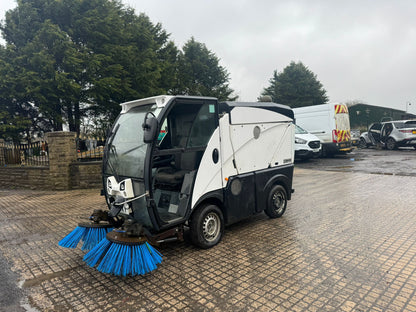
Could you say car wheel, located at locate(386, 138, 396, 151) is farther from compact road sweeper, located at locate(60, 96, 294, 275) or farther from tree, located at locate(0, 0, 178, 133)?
compact road sweeper, located at locate(60, 96, 294, 275)

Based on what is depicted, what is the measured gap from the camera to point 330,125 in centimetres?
1577

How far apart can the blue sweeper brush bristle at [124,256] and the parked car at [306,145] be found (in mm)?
13261

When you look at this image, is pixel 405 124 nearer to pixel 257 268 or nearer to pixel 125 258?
pixel 257 268

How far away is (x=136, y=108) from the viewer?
14.3 ft

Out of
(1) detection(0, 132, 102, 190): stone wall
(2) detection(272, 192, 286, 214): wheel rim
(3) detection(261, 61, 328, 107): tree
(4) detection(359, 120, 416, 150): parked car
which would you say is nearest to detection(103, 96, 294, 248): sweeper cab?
(2) detection(272, 192, 286, 214): wheel rim

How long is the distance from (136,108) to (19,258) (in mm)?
2877

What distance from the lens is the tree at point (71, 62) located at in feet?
46.4

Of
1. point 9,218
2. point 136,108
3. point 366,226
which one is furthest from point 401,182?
point 9,218

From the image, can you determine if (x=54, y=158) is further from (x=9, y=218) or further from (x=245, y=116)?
(x=245, y=116)

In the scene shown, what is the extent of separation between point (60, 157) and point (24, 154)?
82.3 inches

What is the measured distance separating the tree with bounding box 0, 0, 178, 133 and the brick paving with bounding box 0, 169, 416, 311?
10302 millimetres

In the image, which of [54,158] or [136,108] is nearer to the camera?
[136,108]

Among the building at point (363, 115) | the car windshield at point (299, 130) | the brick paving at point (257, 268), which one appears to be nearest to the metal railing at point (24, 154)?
the brick paving at point (257, 268)

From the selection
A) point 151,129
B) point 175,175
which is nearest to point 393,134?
point 175,175
